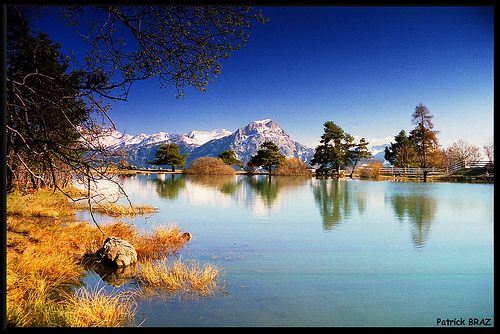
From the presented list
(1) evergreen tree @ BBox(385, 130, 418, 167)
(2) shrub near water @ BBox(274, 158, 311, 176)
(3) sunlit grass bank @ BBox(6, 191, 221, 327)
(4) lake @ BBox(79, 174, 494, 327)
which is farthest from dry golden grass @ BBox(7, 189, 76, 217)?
(1) evergreen tree @ BBox(385, 130, 418, 167)

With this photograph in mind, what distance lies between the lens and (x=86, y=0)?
2945 mm

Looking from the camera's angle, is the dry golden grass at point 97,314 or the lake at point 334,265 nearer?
the dry golden grass at point 97,314

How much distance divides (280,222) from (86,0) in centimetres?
988

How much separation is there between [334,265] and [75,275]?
15.6ft

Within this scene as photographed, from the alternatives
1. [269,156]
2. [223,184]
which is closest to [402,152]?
[269,156]

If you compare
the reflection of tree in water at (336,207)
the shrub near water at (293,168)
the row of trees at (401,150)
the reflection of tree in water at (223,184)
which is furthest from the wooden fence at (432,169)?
the reflection of tree in water at (336,207)

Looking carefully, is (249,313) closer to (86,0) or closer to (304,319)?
(304,319)

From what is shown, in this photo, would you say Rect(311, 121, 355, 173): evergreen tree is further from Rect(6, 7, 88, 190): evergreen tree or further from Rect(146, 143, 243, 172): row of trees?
Rect(6, 7, 88, 190): evergreen tree

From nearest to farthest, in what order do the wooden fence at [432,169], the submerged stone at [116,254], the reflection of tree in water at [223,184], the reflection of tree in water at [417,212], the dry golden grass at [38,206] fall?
the submerged stone at [116,254], the dry golden grass at [38,206], the reflection of tree in water at [417,212], the reflection of tree in water at [223,184], the wooden fence at [432,169]

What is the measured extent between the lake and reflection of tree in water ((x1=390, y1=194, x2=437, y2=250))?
0.04 m

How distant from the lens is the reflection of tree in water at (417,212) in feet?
33.6

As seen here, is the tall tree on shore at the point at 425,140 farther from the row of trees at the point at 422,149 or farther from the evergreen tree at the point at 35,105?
the evergreen tree at the point at 35,105
